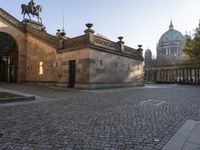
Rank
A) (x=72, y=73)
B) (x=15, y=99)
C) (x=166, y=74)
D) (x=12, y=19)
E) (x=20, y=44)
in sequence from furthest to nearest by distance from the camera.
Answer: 1. (x=166, y=74)
2. (x=20, y=44)
3. (x=12, y=19)
4. (x=72, y=73)
5. (x=15, y=99)

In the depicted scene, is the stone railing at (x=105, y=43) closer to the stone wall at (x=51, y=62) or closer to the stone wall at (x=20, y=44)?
the stone wall at (x=51, y=62)

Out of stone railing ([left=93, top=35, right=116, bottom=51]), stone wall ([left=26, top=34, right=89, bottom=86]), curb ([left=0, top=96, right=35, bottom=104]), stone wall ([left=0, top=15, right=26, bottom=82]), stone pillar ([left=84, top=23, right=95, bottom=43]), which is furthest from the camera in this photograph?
stone wall ([left=0, top=15, right=26, bottom=82])

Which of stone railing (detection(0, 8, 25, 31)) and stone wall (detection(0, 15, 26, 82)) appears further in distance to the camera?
stone wall (detection(0, 15, 26, 82))

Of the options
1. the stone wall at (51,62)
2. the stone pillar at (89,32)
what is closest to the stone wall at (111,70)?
the stone wall at (51,62)

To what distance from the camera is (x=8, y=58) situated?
3522cm

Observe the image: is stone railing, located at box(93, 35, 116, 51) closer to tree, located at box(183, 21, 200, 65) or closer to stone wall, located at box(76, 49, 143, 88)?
stone wall, located at box(76, 49, 143, 88)

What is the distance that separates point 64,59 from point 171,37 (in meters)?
116

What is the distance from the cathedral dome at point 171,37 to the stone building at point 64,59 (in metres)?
103

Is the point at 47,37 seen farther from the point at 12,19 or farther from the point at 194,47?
the point at 194,47

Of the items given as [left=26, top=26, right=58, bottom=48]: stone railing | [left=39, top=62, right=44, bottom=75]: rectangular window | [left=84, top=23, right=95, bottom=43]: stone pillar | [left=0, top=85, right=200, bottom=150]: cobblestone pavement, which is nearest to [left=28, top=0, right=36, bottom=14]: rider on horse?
[left=26, top=26, right=58, bottom=48]: stone railing

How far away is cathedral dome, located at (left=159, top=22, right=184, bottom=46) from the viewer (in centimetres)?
12850

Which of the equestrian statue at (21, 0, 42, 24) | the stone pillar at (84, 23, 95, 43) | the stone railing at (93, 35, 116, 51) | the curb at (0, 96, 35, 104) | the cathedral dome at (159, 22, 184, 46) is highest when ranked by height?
the cathedral dome at (159, 22, 184, 46)

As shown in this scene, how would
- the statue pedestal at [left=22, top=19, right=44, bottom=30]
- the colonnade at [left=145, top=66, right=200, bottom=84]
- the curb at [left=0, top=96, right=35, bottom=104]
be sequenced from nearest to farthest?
the curb at [left=0, top=96, right=35, bottom=104] < the statue pedestal at [left=22, top=19, right=44, bottom=30] < the colonnade at [left=145, top=66, right=200, bottom=84]

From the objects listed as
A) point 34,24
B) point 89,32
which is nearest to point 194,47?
point 89,32
